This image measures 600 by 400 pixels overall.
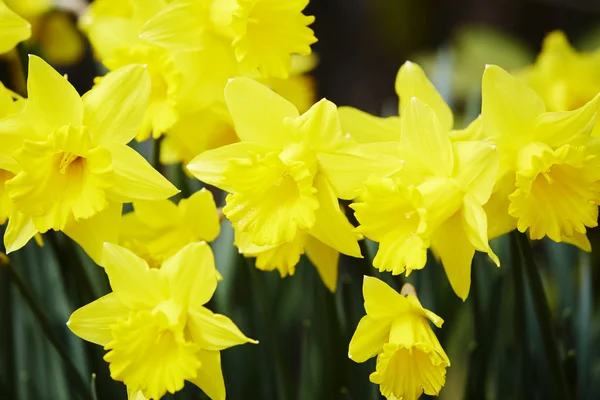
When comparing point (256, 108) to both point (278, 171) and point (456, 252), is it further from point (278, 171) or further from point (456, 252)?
point (456, 252)

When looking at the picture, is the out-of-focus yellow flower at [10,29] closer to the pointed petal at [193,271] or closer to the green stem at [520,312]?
the pointed petal at [193,271]

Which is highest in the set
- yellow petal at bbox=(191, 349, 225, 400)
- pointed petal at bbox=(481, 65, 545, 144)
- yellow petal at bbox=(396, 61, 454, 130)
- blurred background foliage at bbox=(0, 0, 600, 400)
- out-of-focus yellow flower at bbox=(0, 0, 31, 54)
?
pointed petal at bbox=(481, 65, 545, 144)

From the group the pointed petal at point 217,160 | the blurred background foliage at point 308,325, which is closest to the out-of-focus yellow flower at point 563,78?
the blurred background foliage at point 308,325

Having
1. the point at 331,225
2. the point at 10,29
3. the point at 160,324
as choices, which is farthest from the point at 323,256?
the point at 10,29

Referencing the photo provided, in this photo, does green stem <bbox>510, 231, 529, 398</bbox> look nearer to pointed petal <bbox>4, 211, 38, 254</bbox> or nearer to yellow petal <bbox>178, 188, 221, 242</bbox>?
yellow petal <bbox>178, 188, 221, 242</bbox>

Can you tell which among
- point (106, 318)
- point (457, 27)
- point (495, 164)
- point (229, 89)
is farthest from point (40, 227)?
point (457, 27)

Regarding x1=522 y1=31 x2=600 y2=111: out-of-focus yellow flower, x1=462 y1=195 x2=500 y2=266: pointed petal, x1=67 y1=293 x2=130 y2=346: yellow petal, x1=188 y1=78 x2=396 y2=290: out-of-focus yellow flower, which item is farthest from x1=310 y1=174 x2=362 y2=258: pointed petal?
x1=522 y1=31 x2=600 y2=111: out-of-focus yellow flower

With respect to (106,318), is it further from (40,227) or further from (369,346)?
(369,346)
